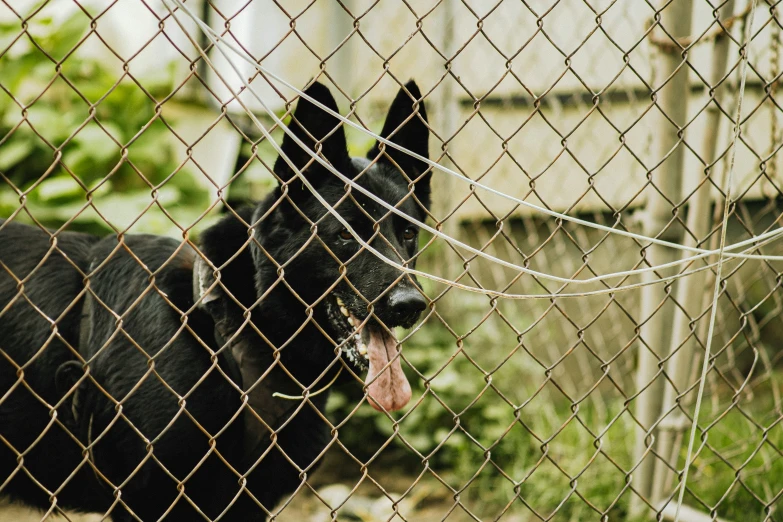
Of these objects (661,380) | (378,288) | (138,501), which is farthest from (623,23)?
(138,501)

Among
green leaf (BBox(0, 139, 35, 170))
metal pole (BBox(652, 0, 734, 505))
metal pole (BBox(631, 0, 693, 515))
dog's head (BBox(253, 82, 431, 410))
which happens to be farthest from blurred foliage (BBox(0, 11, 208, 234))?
metal pole (BBox(652, 0, 734, 505))

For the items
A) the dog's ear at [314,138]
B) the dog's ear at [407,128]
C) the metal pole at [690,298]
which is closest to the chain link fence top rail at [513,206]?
the metal pole at [690,298]

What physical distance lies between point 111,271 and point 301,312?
2.32 ft

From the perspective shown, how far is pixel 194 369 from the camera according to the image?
7.36ft

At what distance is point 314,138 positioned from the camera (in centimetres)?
189

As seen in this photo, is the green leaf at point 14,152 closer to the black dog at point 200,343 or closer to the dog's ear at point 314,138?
the black dog at point 200,343

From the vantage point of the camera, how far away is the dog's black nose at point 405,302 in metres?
2.24

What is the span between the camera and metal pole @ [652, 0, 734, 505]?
2.79m

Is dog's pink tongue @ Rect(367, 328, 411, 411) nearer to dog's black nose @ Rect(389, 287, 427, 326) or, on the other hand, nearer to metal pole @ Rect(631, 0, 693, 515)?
dog's black nose @ Rect(389, 287, 427, 326)

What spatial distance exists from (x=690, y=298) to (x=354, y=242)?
1.48m

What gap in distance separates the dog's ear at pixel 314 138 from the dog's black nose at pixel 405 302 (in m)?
0.50

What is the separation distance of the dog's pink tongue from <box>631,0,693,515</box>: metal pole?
110 centimetres

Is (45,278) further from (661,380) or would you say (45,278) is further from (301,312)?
(661,380)

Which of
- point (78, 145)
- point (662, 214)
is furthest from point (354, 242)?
point (78, 145)
